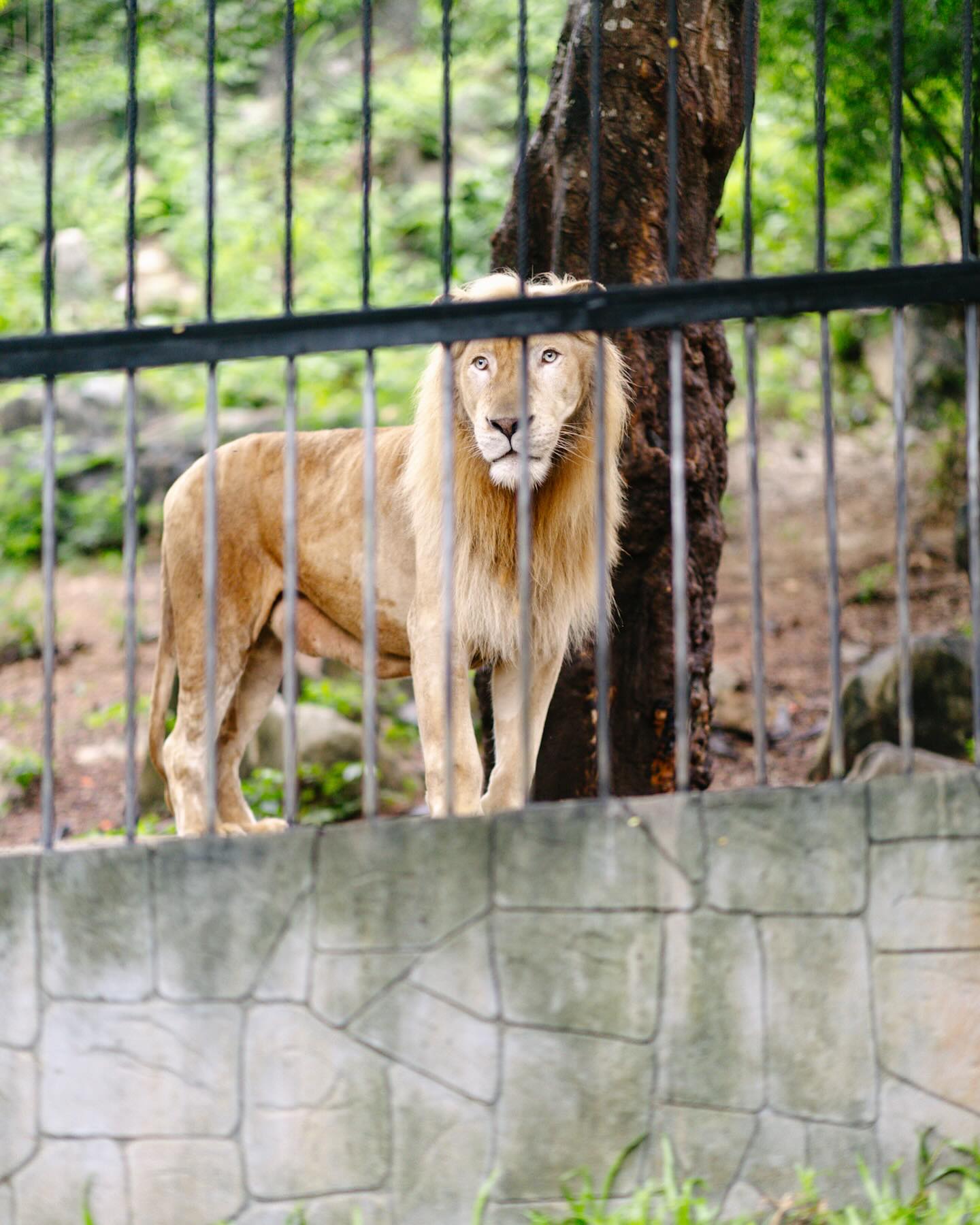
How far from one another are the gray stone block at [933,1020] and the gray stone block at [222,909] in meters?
1.44

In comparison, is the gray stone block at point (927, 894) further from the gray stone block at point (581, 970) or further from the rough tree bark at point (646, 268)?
the rough tree bark at point (646, 268)

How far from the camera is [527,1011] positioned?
365 cm

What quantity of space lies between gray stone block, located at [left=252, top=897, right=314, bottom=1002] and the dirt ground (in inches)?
177

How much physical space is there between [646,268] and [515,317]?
193cm

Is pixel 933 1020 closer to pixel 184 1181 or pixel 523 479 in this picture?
pixel 523 479

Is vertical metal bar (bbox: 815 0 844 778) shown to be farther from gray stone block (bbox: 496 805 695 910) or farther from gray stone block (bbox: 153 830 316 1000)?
gray stone block (bbox: 153 830 316 1000)

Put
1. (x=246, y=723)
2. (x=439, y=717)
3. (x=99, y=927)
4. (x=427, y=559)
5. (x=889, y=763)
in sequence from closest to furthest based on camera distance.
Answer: (x=99, y=927), (x=439, y=717), (x=427, y=559), (x=246, y=723), (x=889, y=763)

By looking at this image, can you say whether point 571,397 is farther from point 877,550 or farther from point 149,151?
point 149,151

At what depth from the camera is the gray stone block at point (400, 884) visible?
3.67 metres

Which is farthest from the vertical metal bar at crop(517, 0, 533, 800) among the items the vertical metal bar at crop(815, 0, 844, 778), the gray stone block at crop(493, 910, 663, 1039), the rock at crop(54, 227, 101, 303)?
the rock at crop(54, 227, 101, 303)

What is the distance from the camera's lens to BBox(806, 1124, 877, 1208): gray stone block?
3627 millimetres

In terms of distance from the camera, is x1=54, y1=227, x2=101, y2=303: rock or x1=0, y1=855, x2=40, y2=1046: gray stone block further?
x1=54, y1=227, x2=101, y2=303: rock

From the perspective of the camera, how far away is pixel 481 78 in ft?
55.2

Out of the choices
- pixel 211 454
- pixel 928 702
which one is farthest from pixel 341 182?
pixel 211 454
